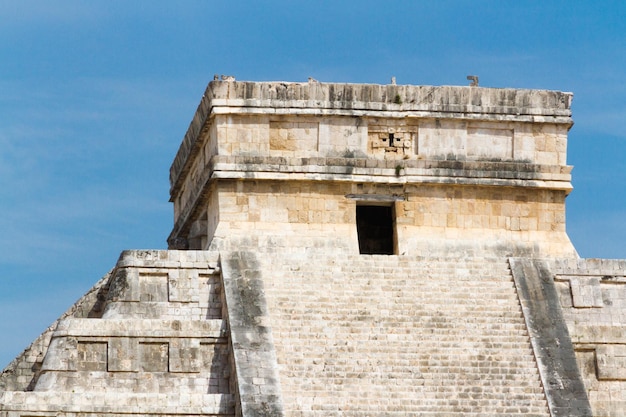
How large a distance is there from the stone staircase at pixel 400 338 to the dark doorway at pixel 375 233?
338 centimetres

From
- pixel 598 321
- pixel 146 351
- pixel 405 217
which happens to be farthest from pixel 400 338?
pixel 146 351

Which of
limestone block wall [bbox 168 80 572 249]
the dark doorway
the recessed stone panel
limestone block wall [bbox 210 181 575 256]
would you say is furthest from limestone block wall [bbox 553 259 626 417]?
the dark doorway

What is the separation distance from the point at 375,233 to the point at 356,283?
4.17 meters

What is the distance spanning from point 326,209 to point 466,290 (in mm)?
2725

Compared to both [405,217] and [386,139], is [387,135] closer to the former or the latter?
[386,139]

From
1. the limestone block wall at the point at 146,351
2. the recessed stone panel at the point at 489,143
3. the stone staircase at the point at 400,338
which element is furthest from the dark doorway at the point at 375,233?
the limestone block wall at the point at 146,351

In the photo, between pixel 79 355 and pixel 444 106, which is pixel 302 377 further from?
pixel 444 106

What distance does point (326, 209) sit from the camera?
26.6m

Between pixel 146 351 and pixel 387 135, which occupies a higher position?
pixel 387 135

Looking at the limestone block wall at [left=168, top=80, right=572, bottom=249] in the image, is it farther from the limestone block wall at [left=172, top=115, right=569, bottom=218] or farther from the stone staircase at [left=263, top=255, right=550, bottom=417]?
the stone staircase at [left=263, top=255, right=550, bottom=417]

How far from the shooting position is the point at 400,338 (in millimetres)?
23984

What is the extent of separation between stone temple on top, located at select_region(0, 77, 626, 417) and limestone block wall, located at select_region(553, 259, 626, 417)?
0.03 m

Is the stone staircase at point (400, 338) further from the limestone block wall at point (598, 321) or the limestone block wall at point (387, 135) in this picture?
the limestone block wall at point (387, 135)

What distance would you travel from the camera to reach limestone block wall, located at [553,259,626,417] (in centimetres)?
2456
